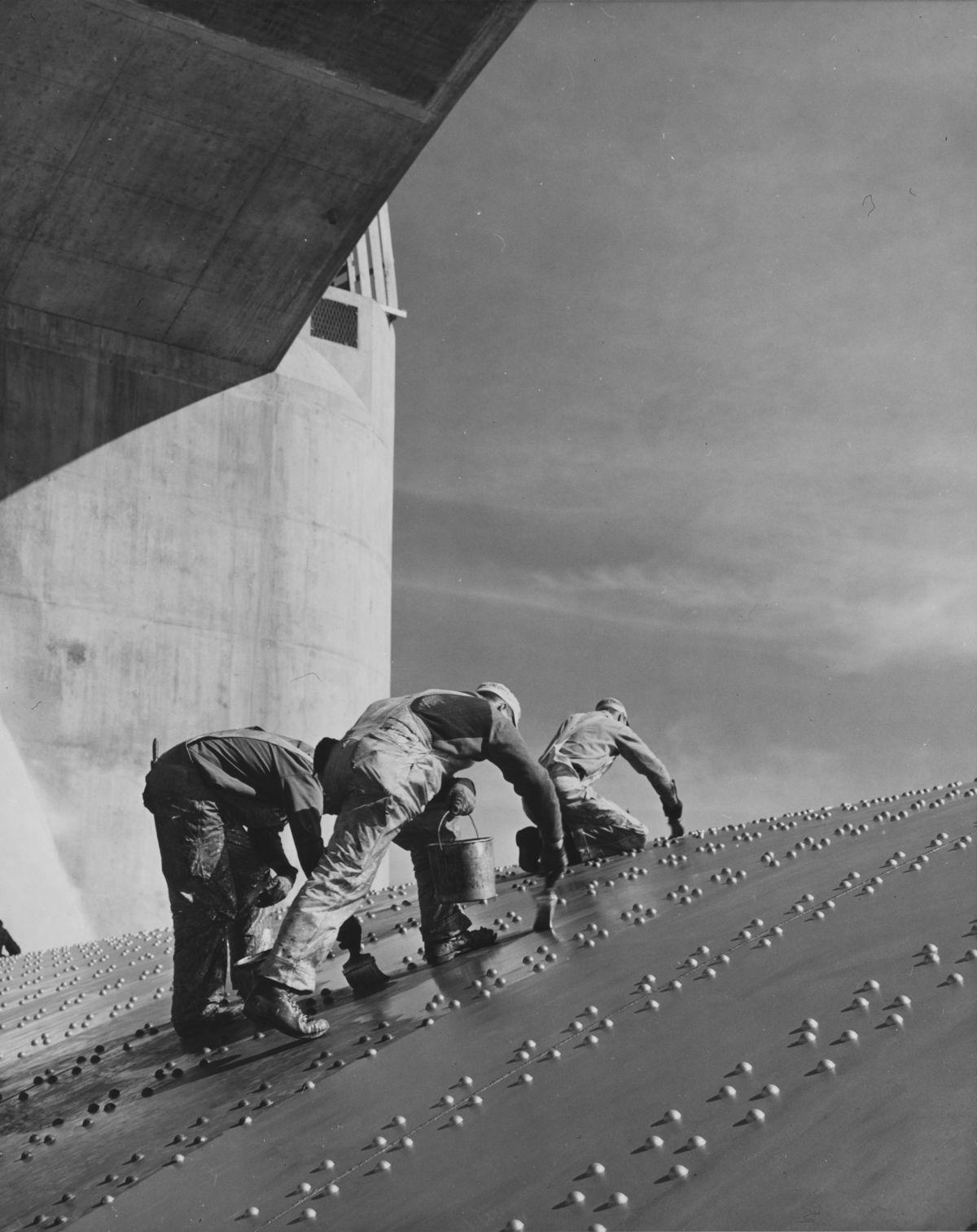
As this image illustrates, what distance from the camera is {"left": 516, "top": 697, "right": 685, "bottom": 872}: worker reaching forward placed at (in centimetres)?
820

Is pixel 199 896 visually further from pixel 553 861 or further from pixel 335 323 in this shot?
pixel 335 323

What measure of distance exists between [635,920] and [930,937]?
1781 millimetres

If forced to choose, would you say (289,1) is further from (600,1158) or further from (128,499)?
(600,1158)

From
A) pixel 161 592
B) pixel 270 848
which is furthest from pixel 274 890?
pixel 161 592

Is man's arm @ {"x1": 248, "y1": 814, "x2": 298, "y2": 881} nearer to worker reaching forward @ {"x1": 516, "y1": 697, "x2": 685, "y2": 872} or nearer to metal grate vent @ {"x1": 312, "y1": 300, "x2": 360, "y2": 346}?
worker reaching forward @ {"x1": 516, "y1": 697, "x2": 685, "y2": 872}

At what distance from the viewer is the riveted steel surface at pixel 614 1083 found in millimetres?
2508

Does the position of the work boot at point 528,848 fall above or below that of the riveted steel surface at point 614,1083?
above

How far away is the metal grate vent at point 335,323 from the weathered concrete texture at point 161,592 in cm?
87

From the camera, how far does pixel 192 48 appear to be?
47.0 ft

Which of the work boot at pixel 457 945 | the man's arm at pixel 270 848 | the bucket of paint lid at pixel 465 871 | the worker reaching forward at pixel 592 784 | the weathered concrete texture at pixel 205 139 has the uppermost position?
the weathered concrete texture at pixel 205 139

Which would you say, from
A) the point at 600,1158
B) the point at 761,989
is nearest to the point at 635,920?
the point at 761,989

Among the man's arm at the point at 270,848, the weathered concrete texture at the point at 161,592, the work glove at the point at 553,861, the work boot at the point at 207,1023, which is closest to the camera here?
the work boot at the point at 207,1023

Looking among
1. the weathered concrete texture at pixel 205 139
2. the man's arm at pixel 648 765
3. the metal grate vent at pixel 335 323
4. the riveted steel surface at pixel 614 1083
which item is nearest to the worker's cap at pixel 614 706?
the man's arm at pixel 648 765

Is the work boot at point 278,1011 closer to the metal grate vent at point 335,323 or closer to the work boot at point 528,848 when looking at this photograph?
the work boot at point 528,848
